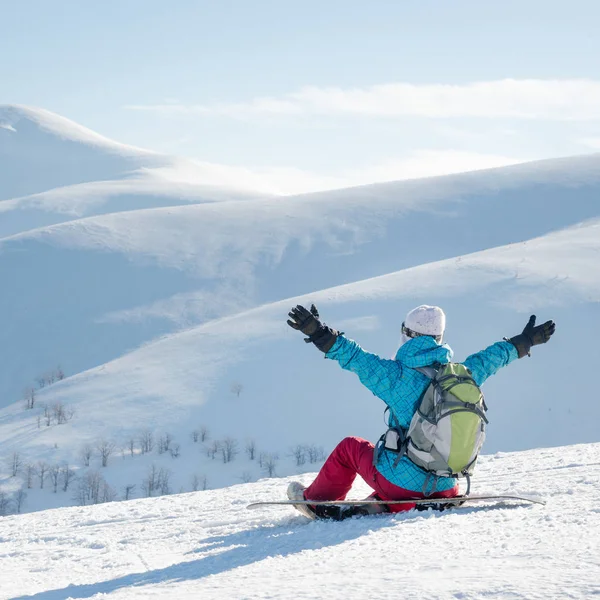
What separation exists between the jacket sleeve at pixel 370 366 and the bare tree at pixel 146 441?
22.1m

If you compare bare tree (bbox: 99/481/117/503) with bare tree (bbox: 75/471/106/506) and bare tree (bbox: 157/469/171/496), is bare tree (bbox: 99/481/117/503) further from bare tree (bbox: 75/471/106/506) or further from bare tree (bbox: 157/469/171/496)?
bare tree (bbox: 157/469/171/496)

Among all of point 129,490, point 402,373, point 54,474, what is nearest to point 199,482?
point 129,490

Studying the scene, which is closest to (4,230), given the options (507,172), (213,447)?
(507,172)

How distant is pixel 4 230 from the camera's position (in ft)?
317

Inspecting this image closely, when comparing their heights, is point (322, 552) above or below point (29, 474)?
above

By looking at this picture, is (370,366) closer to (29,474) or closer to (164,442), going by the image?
(29,474)

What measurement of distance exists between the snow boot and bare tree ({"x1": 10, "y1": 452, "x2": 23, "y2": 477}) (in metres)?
21.8

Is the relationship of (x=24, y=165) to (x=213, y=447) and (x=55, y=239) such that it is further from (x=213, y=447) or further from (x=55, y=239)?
(x=213, y=447)

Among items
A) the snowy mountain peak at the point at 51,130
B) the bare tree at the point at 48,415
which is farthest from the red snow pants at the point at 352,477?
the snowy mountain peak at the point at 51,130

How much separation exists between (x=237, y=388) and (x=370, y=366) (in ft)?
85.8

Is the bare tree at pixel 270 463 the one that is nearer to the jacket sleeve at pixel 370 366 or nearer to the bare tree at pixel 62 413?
the bare tree at pixel 62 413

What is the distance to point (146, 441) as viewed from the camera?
25453mm

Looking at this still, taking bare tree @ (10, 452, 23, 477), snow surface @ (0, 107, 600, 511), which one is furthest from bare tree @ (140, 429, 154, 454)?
bare tree @ (10, 452, 23, 477)

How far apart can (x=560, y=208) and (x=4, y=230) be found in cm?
7280
